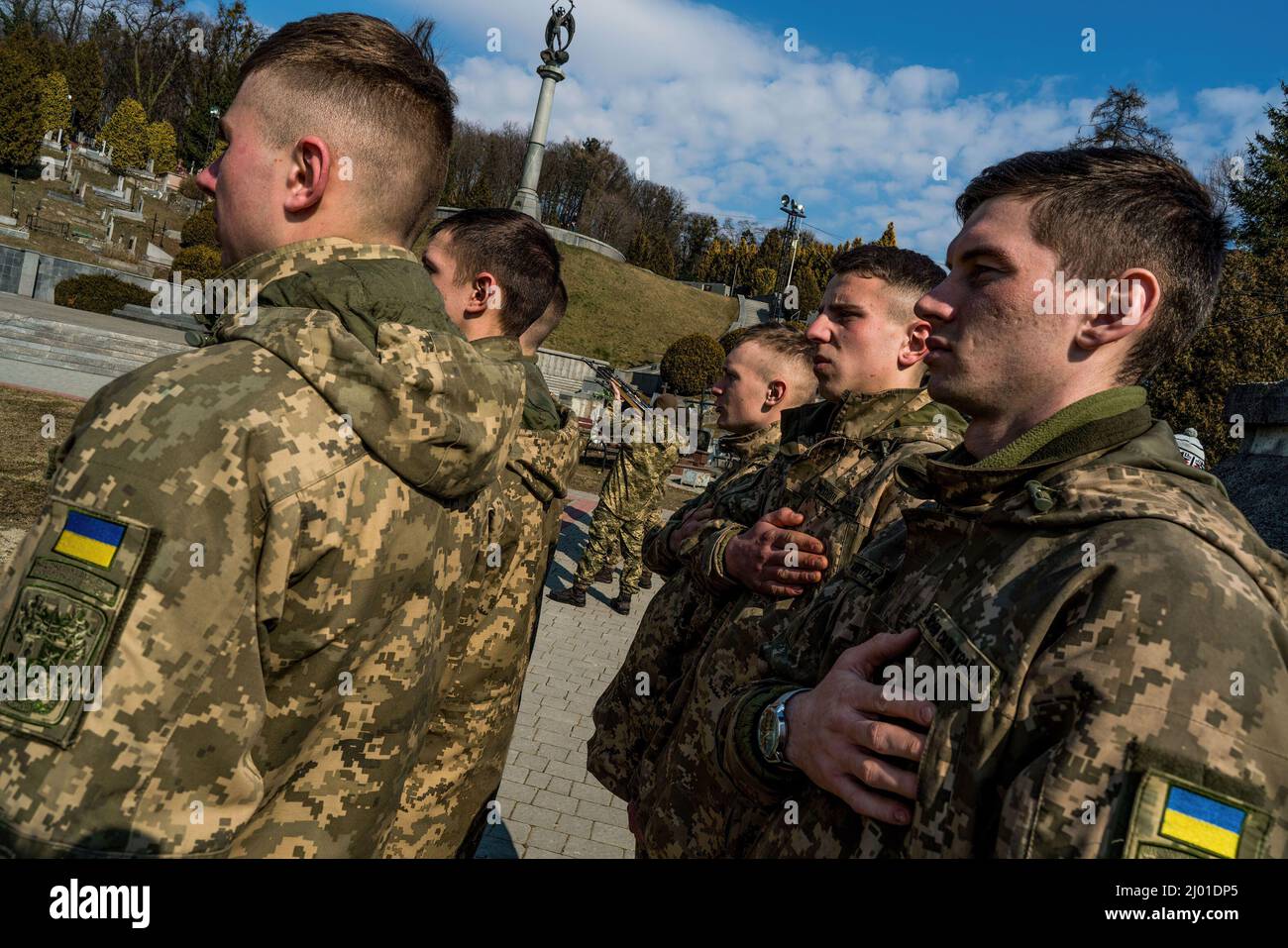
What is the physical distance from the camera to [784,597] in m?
2.74

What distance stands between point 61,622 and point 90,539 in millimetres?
141

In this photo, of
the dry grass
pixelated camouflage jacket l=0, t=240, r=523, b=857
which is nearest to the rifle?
the dry grass

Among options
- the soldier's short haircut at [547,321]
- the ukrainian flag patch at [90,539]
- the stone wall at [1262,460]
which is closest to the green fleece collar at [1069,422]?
the ukrainian flag patch at [90,539]

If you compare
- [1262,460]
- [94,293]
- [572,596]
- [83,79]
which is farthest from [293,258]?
[83,79]

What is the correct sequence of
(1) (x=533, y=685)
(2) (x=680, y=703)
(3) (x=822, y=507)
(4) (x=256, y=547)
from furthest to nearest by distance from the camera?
(1) (x=533, y=685), (2) (x=680, y=703), (3) (x=822, y=507), (4) (x=256, y=547)

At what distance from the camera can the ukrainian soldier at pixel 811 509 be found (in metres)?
2.64

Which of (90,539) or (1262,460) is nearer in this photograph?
(90,539)

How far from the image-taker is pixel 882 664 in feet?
4.82

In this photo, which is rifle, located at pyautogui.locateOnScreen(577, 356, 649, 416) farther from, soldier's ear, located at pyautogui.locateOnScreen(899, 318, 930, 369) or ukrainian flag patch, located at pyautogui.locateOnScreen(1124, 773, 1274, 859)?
ukrainian flag patch, located at pyautogui.locateOnScreen(1124, 773, 1274, 859)

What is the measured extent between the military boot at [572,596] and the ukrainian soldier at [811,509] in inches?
252

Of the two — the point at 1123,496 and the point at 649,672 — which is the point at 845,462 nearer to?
the point at 649,672

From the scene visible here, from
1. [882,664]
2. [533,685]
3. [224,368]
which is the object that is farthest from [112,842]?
[533,685]
